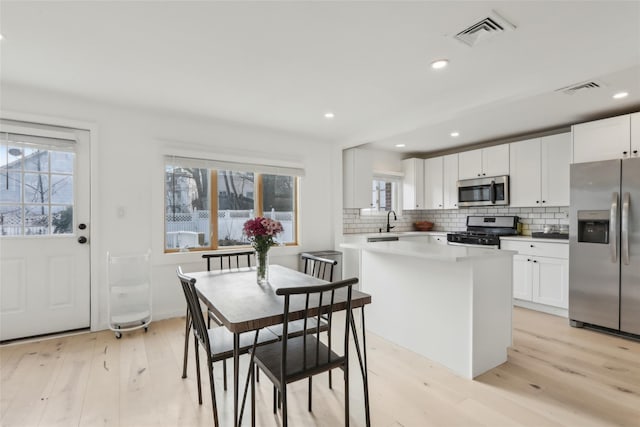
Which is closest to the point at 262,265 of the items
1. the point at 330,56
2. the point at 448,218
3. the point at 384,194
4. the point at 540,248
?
the point at 330,56

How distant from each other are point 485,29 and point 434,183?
11.8 feet

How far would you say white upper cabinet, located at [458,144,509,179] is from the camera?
14.4ft

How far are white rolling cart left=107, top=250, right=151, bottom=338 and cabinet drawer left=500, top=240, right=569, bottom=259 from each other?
14.4 ft

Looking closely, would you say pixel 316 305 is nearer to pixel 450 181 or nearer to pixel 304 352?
pixel 304 352

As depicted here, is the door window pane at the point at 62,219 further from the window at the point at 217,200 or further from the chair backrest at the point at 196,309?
the chair backrest at the point at 196,309

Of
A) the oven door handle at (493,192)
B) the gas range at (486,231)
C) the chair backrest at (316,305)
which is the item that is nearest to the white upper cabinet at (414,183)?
the gas range at (486,231)

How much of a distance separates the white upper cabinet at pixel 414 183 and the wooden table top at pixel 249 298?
3535mm

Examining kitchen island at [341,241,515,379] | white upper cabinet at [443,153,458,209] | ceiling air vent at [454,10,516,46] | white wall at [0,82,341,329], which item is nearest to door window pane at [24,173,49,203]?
white wall at [0,82,341,329]

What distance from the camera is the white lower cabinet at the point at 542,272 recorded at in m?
3.59

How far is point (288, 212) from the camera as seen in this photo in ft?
15.0

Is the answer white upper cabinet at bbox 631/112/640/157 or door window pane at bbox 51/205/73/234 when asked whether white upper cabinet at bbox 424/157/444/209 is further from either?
door window pane at bbox 51/205/73/234

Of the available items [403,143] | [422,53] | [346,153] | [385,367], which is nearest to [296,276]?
[385,367]

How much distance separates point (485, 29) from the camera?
1950 mm

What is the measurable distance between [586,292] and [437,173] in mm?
2661
